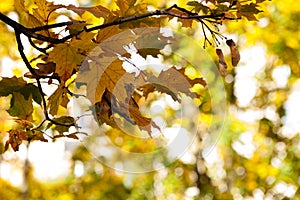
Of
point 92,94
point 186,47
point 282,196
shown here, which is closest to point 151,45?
point 92,94

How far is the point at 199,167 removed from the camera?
15.5ft

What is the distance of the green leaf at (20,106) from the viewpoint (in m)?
1.16

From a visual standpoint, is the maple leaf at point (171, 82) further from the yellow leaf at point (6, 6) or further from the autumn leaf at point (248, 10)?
the yellow leaf at point (6, 6)

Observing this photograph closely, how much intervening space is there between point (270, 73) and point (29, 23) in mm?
3748

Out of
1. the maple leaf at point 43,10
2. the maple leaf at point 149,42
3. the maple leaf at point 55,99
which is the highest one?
the maple leaf at point 43,10

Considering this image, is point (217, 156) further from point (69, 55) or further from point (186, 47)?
point (69, 55)

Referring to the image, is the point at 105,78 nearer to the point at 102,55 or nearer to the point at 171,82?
the point at 102,55

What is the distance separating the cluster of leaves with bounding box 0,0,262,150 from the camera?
933 mm

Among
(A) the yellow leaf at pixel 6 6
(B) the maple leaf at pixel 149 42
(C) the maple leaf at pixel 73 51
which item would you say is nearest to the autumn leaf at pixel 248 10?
(B) the maple leaf at pixel 149 42

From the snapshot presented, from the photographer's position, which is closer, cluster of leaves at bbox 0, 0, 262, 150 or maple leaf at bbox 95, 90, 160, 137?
cluster of leaves at bbox 0, 0, 262, 150

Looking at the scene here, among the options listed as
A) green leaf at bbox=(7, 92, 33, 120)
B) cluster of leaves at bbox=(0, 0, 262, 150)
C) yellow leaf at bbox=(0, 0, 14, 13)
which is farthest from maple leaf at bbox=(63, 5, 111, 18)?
yellow leaf at bbox=(0, 0, 14, 13)

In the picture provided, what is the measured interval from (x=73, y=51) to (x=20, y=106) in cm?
32

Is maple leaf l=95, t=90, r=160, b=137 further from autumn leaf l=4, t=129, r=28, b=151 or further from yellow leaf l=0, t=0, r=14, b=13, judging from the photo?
yellow leaf l=0, t=0, r=14, b=13

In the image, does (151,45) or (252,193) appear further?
(252,193)
